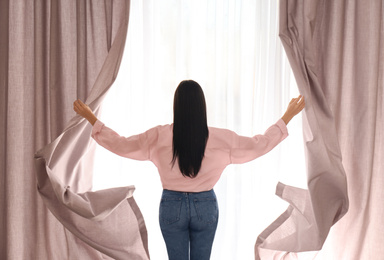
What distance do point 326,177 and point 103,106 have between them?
1.29 metres

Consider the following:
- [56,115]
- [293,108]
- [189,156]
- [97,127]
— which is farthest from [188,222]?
[56,115]

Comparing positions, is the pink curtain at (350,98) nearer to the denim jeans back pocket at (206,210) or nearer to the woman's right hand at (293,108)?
the woman's right hand at (293,108)

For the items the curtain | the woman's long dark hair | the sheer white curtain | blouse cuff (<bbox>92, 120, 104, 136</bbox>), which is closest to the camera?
the woman's long dark hair

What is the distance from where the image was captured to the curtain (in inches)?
Result: 94.1

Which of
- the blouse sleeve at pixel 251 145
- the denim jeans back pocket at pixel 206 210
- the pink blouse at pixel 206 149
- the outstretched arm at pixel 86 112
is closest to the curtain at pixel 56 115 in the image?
the outstretched arm at pixel 86 112

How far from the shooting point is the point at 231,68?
8.47 feet

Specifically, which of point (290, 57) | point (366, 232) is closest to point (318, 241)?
point (366, 232)

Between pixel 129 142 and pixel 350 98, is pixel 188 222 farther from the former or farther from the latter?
pixel 350 98

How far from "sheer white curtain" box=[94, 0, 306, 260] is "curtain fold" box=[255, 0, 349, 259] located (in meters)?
0.19

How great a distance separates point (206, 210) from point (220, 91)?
2.56 ft

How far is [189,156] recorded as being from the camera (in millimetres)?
2082

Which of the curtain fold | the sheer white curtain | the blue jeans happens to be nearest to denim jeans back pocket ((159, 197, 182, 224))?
the blue jeans

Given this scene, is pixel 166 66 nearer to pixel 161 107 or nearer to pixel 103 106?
pixel 161 107

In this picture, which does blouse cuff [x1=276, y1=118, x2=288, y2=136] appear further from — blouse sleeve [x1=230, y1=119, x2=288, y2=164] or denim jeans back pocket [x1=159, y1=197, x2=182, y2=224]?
denim jeans back pocket [x1=159, y1=197, x2=182, y2=224]
